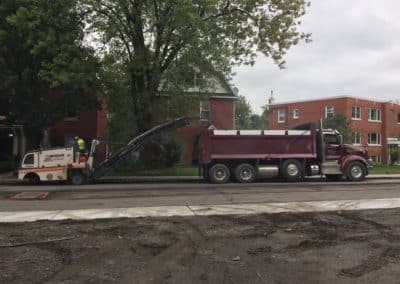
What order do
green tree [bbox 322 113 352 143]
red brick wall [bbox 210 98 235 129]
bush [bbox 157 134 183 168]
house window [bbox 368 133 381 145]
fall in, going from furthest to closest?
1. house window [bbox 368 133 381 145]
2. green tree [bbox 322 113 352 143]
3. red brick wall [bbox 210 98 235 129]
4. bush [bbox 157 134 183 168]

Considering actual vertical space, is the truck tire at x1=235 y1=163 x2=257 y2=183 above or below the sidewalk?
above

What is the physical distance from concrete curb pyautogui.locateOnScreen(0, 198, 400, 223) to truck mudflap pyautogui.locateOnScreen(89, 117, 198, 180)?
1136cm

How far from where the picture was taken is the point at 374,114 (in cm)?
5741

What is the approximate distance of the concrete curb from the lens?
12.0 metres

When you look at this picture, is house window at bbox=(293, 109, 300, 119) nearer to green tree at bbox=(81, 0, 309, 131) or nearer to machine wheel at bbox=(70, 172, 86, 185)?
green tree at bbox=(81, 0, 309, 131)

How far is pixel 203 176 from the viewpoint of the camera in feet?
86.0

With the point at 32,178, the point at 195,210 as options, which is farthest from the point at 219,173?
the point at 195,210

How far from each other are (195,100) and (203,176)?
522 centimetres

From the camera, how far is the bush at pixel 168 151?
106 feet

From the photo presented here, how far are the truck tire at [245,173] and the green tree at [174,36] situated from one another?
6.32 metres

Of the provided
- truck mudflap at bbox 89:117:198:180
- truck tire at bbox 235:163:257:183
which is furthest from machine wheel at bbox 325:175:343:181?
truck mudflap at bbox 89:117:198:180

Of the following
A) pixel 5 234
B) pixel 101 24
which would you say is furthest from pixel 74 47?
pixel 5 234

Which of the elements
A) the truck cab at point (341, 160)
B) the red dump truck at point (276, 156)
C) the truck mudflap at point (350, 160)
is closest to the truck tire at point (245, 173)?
the red dump truck at point (276, 156)

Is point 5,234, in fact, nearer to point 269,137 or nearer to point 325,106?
point 269,137
